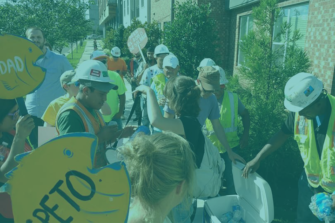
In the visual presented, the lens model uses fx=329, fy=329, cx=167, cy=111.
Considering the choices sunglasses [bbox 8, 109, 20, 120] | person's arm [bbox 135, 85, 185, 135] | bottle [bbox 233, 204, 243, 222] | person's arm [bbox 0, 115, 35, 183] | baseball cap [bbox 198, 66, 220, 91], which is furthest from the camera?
baseball cap [bbox 198, 66, 220, 91]

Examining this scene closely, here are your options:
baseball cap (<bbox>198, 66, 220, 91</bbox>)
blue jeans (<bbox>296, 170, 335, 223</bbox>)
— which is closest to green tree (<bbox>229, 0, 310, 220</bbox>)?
baseball cap (<bbox>198, 66, 220, 91</bbox>)

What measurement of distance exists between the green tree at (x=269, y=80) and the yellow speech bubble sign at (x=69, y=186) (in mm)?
3441

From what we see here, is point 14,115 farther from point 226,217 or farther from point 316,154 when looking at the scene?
point 316,154

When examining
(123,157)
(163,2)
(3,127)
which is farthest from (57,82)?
(163,2)

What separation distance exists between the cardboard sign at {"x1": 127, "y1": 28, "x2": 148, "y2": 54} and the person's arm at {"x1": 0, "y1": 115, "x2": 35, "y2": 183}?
5417mm

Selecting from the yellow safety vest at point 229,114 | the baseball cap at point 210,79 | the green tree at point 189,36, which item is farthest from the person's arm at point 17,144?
the green tree at point 189,36

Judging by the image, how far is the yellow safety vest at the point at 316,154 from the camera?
2465 millimetres

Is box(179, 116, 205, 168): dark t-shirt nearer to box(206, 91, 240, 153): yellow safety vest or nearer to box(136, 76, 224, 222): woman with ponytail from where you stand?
box(136, 76, 224, 222): woman with ponytail

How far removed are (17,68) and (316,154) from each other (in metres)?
2.26

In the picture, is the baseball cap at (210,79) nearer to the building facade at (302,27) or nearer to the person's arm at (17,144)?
the building facade at (302,27)

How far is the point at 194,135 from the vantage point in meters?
2.71

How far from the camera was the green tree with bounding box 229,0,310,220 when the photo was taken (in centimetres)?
428

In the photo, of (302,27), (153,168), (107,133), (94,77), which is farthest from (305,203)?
(302,27)

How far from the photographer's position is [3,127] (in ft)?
7.36
